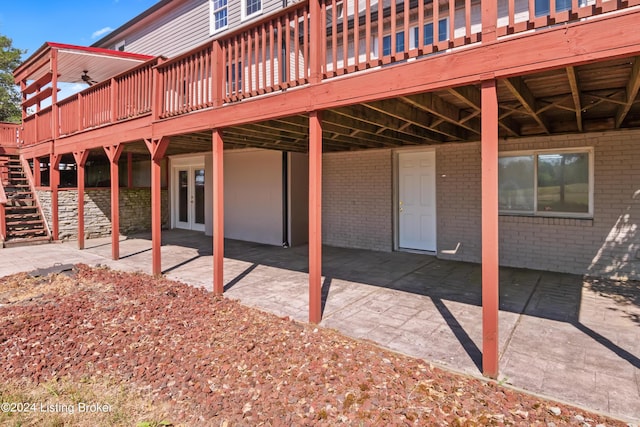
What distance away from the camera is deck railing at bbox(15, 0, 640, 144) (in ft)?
9.10

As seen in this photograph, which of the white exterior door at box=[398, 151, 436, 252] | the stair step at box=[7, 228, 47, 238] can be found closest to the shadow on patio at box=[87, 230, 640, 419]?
the white exterior door at box=[398, 151, 436, 252]

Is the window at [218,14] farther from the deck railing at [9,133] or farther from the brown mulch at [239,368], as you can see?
the brown mulch at [239,368]

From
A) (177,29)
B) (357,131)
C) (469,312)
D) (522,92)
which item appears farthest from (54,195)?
(522,92)

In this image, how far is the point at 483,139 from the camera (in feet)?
9.21

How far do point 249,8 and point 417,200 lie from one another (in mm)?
7791

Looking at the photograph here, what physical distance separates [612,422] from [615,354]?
3.79 ft

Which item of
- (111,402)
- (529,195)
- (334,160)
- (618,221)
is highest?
(334,160)

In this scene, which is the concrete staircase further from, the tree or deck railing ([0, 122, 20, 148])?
the tree

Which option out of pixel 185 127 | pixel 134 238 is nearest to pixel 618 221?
pixel 185 127

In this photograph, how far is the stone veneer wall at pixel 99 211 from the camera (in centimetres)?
966

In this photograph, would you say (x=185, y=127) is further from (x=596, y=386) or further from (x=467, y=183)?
(x=596, y=386)

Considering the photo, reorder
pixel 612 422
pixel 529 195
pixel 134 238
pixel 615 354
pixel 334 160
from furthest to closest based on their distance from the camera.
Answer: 1. pixel 134 238
2. pixel 334 160
3. pixel 529 195
4. pixel 615 354
5. pixel 612 422

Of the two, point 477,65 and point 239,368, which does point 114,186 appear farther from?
point 477,65

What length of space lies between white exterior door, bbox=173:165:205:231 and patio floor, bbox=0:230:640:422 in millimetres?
3633
